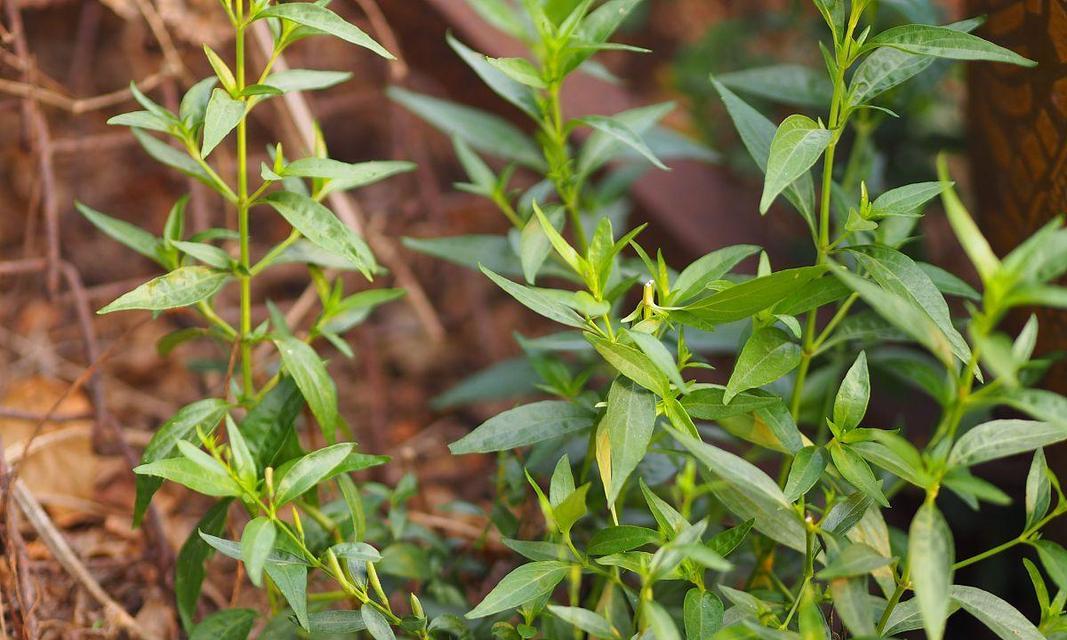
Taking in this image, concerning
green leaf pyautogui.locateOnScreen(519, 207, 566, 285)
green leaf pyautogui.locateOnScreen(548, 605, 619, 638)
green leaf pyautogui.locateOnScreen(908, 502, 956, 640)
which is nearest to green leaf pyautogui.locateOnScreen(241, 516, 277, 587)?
green leaf pyautogui.locateOnScreen(548, 605, 619, 638)

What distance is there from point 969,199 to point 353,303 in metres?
1.16

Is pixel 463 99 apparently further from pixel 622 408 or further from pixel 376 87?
pixel 622 408

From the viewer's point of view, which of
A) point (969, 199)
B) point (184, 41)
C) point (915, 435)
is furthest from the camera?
point (969, 199)

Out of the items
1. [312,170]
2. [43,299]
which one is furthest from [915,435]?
[43,299]

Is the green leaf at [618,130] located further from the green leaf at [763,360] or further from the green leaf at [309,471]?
the green leaf at [309,471]

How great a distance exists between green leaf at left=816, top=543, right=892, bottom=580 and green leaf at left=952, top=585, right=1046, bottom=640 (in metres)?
0.14

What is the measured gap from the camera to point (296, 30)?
82 cm

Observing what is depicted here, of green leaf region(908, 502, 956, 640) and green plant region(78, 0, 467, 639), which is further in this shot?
green plant region(78, 0, 467, 639)

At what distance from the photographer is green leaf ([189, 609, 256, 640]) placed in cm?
87

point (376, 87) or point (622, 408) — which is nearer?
point (622, 408)

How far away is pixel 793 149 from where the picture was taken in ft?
2.39

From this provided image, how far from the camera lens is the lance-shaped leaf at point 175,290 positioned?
77cm

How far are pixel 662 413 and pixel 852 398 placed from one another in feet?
0.51

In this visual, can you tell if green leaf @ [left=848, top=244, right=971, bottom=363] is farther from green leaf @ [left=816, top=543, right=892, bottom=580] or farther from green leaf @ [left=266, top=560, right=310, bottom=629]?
green leaf @ [left=266, top=560, right=310, bottom=629]
